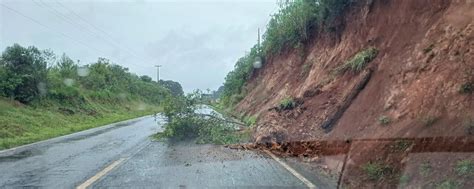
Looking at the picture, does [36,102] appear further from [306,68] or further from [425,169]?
[425,169]

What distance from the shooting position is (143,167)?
10516mm

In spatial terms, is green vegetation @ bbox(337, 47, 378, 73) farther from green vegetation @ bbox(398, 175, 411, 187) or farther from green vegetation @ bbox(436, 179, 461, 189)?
green vegetation @ bbox(436, 179, 461, 189)

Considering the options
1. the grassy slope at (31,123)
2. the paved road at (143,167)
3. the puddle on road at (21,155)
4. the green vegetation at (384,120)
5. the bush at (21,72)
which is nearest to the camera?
the paved road at (143,167)

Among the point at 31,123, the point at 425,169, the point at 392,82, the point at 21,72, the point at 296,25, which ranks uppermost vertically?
the point at 296,25

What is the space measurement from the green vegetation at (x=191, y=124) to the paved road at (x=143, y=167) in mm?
1428

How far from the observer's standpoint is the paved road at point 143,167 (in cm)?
839

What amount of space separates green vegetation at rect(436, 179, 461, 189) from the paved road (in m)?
2.07

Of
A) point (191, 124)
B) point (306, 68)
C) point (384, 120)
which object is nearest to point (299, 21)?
point (306, 68)

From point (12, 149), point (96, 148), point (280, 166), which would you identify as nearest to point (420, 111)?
point (280, 166)

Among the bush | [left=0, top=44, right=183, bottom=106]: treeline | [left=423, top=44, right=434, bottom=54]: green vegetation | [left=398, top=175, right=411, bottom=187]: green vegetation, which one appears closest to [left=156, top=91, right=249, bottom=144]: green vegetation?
[left=0, top=44, right=183, bottom=106]: treeline

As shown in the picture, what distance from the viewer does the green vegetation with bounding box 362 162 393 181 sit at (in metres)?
7.82

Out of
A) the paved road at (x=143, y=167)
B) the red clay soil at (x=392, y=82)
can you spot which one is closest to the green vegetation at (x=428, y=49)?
the red clay soil at (x=392, y=82)

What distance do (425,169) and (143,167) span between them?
5.78 m

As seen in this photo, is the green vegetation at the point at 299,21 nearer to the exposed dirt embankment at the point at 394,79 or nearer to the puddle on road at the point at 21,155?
the exposed dirt embankment at the point at 394,79
